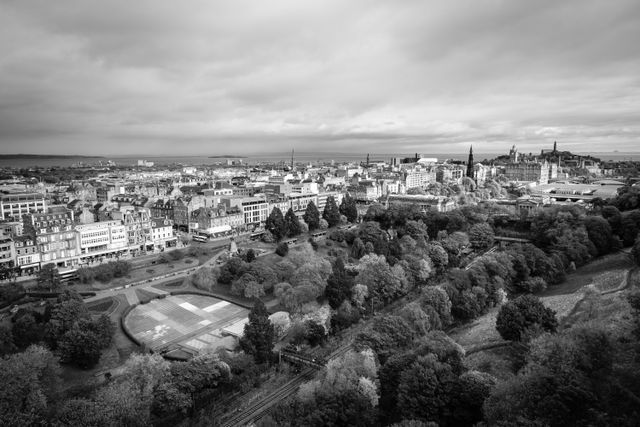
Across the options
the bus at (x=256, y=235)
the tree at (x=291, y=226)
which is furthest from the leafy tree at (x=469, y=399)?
the bus at (x=256, y=235)

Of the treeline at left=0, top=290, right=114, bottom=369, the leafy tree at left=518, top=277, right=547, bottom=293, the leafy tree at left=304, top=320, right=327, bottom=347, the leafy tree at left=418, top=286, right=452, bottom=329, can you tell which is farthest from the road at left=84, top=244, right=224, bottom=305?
the leafy tree at left=518, top=277, right=547, bottom=293

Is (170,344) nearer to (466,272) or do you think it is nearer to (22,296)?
(22,296)

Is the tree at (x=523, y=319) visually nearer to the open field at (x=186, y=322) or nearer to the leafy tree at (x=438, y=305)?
the leafy tree at (x=438, y=305)

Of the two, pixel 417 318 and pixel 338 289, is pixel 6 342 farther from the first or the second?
pixel 417 318

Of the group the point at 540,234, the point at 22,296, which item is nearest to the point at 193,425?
the point at 22,296

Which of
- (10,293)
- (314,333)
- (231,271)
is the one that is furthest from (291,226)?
(10,293)
